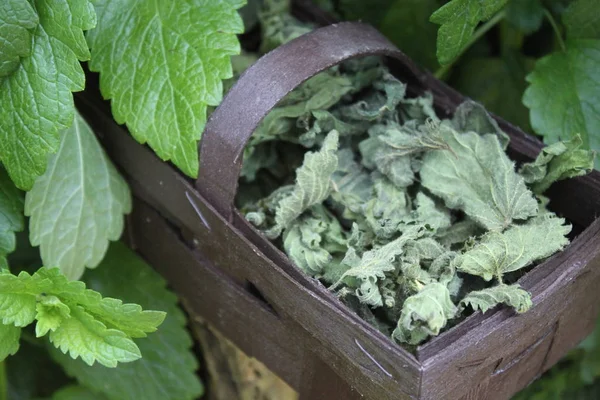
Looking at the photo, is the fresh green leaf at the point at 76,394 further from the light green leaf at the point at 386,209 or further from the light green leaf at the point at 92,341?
the light green leaf at the point at 386,209

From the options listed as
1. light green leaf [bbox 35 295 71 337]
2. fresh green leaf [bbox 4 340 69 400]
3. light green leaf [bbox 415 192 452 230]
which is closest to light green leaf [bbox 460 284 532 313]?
light green leaf [bbox 415 192 452 230]

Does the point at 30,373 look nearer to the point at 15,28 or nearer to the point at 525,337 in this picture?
the point at 15,28

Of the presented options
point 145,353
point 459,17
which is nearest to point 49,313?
point 145,353

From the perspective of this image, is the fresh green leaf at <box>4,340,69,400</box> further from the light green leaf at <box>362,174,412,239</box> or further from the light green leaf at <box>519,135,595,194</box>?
the light green leaf at <box>519,135,595,194</box>

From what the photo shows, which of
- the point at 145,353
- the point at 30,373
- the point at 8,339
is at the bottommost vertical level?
the point at 30,373

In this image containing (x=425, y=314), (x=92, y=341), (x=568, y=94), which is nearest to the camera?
(x=425, y=314)

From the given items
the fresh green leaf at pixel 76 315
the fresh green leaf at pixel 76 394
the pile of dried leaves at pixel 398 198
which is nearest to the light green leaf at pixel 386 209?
the pile of dried leaves at pixel 398 198
